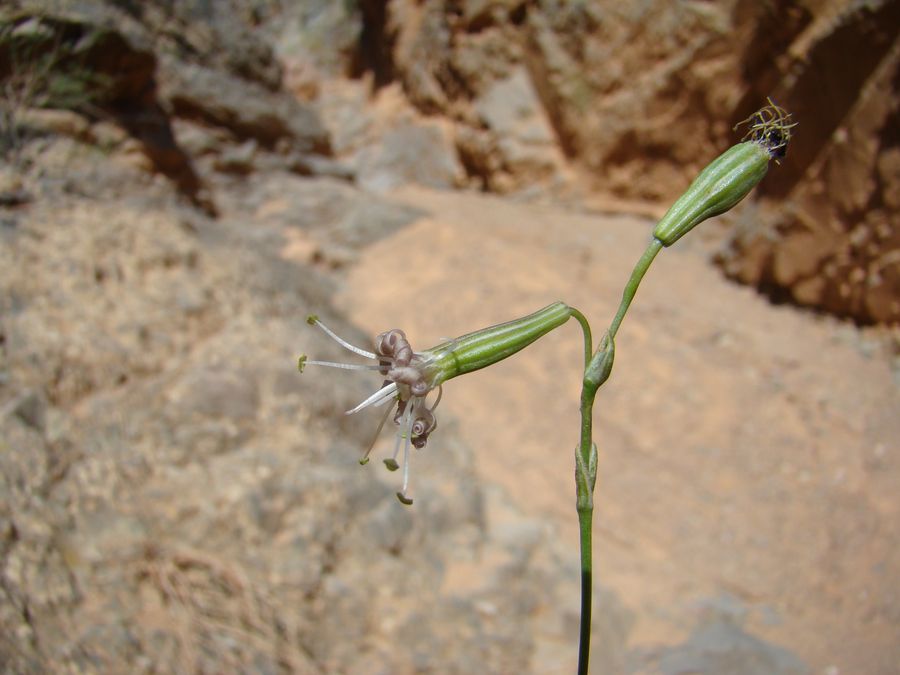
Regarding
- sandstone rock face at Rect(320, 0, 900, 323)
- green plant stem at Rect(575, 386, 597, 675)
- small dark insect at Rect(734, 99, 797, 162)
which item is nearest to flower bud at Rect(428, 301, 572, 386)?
green plant stem at Rect(575, 386, 597, 675)

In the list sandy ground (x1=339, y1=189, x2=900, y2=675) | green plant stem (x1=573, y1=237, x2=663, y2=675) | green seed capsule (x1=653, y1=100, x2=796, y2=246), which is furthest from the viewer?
sandy ground (x1=339, y1=189, x2=900, y2=675)

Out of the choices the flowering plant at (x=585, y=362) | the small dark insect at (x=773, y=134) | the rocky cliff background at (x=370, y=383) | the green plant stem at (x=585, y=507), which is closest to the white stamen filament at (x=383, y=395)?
the flowering plant at (x=585, y=362)

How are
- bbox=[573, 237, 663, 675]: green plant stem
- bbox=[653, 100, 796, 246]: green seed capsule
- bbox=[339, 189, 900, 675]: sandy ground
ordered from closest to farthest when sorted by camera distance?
1. bbox=[573, 237, 663, 675]: green plant stem
2. bbox=[653, 100, 796, 246]: green seed capsule
3. bbox=[339, 189, 900, 675]: sandy ground

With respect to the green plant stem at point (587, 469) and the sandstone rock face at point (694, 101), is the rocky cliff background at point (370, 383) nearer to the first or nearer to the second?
the sandstone rock face at point (694, 101)

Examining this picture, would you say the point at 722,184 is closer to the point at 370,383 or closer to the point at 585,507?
the point at 585,507

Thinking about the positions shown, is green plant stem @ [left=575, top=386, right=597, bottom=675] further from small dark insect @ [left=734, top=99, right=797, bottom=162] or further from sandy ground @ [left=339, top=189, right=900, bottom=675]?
sandy ground @ [left=339, top=189, right=900, bottom=675]

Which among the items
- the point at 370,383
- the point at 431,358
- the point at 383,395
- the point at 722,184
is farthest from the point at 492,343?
the point at 370,383
